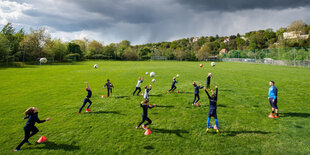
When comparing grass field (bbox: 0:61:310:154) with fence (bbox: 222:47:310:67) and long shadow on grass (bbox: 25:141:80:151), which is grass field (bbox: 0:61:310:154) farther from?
fence (bbox: 222:47:310:67)

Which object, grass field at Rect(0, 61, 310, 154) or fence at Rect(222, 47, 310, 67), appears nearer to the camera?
grass field at Rect(0, 61, 310, 154)

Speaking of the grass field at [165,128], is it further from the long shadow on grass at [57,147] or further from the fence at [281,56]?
the fence at [281,56]

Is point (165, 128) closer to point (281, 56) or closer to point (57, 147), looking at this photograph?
point (57, 147)

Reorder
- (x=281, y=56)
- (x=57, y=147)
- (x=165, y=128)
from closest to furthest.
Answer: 1. (x=57, y=147)
2. (x=165, y=128)
3. (x=281, y=56)

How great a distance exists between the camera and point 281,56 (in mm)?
59219

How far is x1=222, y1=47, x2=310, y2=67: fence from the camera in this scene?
164ft

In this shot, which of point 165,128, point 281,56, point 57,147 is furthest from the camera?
point 281,56

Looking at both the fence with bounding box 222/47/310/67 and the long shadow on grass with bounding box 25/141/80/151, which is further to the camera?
the fence with bounding box 222/47/310/67

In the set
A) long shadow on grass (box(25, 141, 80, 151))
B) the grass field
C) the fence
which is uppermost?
the fence

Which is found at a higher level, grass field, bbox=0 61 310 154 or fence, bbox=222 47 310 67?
fence, bbox=222 47 310 67

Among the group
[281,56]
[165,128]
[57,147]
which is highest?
[281,56]

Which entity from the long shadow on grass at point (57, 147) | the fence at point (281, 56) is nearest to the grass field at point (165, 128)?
the long shadow on grass at point (57, 147)

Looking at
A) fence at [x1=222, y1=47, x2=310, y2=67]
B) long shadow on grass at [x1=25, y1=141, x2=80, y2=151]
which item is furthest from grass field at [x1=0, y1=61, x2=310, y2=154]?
fence at [x1=222, y1=47, x2=310, y2=67]

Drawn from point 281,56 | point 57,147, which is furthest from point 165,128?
point 281,56
